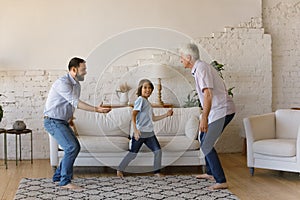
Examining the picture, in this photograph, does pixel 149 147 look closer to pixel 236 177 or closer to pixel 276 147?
pixel 236 177

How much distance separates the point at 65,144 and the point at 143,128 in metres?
1.01

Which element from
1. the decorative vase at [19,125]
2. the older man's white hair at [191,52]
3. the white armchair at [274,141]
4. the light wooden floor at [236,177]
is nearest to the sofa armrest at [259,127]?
the white armchair at [274,141]

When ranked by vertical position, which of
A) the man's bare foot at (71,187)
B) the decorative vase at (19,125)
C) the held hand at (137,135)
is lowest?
the man's bare foot at (71,187)

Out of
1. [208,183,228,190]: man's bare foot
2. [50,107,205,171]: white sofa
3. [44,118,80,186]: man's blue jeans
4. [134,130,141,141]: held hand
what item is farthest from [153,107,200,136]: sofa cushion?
[44,118,80,186]: man's blue jeans

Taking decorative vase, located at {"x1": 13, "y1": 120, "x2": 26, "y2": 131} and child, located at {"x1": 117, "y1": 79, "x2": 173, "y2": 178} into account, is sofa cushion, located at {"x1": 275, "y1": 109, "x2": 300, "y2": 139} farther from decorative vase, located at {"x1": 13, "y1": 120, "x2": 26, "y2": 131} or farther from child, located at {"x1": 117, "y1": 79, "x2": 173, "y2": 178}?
decorative vase, located at {"x1": 13, "y1": 120, "x2": 26, "y2": 131}

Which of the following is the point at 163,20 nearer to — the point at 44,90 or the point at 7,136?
the point at 44,90

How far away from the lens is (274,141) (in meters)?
5.84

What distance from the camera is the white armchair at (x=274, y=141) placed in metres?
5.63

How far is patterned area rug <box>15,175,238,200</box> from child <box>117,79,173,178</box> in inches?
8.2

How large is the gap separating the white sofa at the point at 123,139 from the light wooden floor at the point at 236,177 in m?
→ 0.23

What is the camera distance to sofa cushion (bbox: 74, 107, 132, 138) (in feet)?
21.3

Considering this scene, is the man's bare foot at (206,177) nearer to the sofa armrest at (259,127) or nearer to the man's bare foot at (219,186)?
the man's bare foot at (219,186)

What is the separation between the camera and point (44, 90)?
741 cm

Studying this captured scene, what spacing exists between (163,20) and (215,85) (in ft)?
9.18
